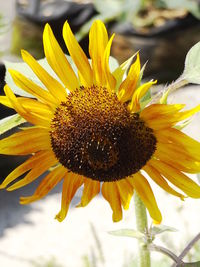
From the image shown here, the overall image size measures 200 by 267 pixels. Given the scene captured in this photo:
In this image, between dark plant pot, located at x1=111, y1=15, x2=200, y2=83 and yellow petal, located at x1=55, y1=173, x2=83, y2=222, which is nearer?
yellow petal, located at x1=55, y1=173, x2=83, y2=222

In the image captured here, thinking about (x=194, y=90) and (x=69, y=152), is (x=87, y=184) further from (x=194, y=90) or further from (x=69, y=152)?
(x=194, y=90)

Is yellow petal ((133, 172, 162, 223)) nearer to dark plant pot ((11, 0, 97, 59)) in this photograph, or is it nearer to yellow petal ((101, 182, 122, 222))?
yellow petal ((101, 182, 122, 222))

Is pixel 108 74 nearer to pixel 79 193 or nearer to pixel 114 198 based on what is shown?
pixel 114 198

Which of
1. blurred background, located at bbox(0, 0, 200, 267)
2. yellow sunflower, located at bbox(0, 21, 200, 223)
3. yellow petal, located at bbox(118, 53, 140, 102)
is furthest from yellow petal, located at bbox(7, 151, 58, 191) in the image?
blurred background, located at bbox(0, 0, 200, 267)

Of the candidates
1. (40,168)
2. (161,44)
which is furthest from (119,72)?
(161,44)

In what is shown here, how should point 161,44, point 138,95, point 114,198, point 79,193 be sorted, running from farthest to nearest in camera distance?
point 161,44 → point 79,193 → point 114,198 → point 138,95

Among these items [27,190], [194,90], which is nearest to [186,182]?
[27,190]

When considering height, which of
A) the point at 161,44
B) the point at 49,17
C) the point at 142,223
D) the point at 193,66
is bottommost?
the point at 161,44

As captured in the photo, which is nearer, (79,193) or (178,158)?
(178,158)
